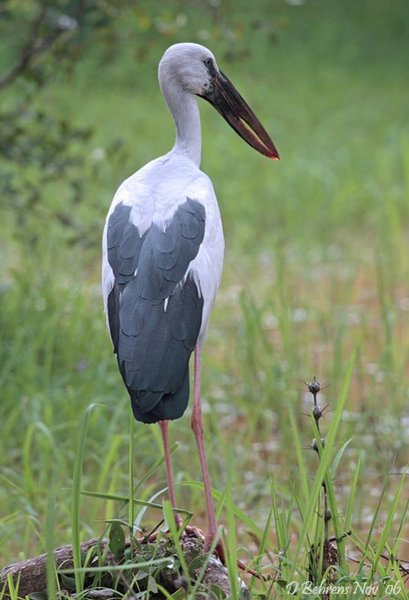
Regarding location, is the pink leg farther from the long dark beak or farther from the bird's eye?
the bird's eye

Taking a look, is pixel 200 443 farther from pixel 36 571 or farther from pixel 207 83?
pixel 207 83

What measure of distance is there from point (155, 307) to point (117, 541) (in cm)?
60

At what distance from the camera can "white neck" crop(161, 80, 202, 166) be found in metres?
3.46

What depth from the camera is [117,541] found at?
9.66ft

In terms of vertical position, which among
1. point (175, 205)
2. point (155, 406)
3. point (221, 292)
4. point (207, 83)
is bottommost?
point (155, 406)

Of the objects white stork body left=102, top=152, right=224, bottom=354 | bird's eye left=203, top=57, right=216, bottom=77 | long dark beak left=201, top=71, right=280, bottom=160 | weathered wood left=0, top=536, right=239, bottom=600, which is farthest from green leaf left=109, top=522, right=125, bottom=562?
bird's eye left=203, top=57, right=216, bottom=77

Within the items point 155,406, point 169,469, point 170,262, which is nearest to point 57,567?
point 169,469

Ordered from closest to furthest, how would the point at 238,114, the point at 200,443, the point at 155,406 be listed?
the point at 155,406
the point at 200,443
the point at 238,114

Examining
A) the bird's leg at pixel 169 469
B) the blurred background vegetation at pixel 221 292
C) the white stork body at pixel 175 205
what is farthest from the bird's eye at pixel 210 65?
the blurred background vegetation at pixel 221 292

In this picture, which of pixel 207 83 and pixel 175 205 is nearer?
pixel 175 205

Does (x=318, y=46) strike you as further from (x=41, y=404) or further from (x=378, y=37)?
(x=41, y=404)

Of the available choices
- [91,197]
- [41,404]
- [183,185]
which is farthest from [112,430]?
[91,197]

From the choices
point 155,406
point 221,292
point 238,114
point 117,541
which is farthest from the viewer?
point 221,292

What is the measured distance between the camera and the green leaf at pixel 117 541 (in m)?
2.93
